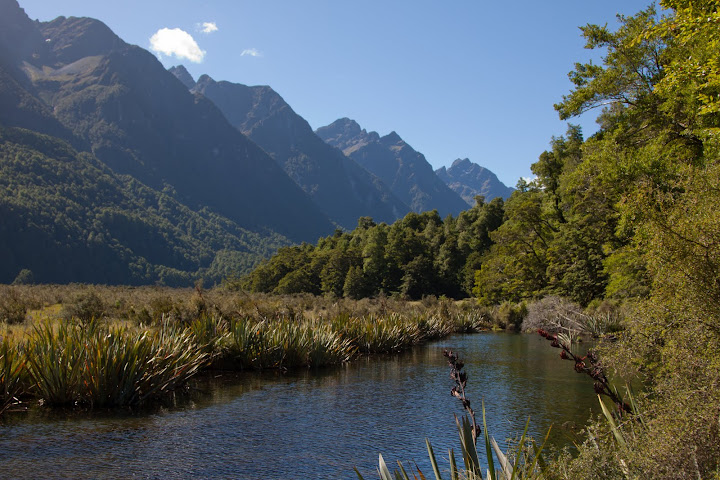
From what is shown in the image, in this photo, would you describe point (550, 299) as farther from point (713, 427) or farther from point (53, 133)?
point (53, 133)

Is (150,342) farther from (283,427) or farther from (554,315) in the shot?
(554,315)

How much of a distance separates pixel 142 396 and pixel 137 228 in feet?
496

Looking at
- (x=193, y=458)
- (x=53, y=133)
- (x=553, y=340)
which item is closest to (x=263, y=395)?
(x=193, y=458)

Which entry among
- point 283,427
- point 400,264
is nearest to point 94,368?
Result: point 283,427

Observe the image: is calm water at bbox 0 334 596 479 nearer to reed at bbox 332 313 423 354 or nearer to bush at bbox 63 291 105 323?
reed at bbox 332 313 423 354

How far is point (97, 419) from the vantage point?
33.6 ft

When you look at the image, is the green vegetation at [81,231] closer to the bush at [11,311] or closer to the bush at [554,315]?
the bush at [11,311]

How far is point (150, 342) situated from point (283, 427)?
383 cm

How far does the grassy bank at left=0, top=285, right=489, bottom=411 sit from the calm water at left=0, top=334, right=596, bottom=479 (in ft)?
2.29

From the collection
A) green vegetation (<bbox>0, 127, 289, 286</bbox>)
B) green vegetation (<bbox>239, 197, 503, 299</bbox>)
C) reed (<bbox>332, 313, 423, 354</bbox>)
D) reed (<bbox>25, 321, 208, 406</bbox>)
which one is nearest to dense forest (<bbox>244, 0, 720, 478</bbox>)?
reed (<bbox>25, 321, 208, 406</bbox>)

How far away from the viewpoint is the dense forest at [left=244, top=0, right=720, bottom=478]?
4.72 meters

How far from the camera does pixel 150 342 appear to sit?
11992 mm

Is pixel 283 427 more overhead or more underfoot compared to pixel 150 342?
more underfoot

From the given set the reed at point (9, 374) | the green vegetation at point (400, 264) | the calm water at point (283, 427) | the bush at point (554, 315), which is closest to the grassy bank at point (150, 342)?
the reed at point (9, 374)
